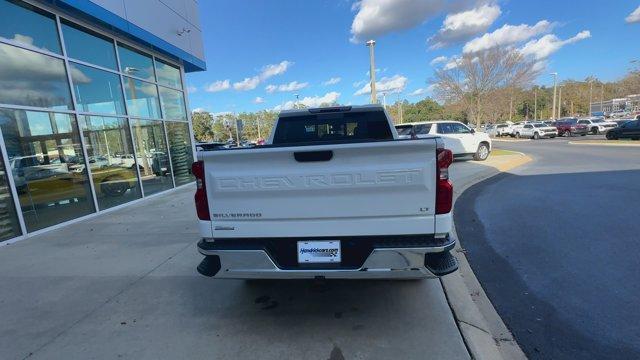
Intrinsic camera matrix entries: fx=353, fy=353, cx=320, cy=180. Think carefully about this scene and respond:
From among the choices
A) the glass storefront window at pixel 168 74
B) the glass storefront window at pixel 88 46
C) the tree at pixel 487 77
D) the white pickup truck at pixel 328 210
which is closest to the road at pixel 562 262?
the white pickup truck at pixel 328 210

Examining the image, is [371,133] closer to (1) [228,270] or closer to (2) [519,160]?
(1) [228,270]

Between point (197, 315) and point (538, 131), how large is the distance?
3867cm

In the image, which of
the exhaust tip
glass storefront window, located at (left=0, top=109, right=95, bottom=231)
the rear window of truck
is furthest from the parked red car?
the exhaust tip

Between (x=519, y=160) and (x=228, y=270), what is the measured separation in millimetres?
15200

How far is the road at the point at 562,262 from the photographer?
2.88 meters

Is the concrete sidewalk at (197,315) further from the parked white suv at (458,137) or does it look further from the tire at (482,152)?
the tire at (482,152)

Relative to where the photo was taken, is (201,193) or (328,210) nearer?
(328,210)

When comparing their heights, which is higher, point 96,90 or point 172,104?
point 96,90

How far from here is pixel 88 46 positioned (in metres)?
8.91

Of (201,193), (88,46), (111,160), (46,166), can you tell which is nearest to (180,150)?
(111,160)

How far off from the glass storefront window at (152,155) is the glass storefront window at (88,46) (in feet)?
5.88

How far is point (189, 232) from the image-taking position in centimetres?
628

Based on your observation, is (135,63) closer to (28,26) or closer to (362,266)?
(28,26)

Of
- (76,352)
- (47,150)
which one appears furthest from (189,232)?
(47,150)
